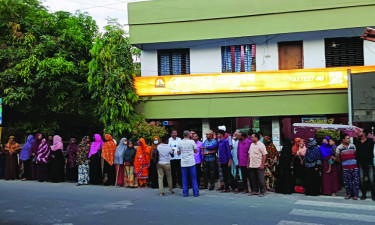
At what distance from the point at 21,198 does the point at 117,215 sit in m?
3.99

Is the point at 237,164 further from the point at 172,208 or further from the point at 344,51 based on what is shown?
the point at 344,51

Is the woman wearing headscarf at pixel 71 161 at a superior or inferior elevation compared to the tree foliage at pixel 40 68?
inferior

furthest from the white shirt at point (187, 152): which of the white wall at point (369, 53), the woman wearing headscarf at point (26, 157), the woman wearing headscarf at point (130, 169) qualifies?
the white wall at point (369, 53)

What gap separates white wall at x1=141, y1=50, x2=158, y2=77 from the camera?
19906mm

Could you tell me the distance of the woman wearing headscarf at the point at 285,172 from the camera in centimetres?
1179

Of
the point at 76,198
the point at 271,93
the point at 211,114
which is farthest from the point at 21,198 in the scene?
the point at 271,93

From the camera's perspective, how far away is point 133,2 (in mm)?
19266

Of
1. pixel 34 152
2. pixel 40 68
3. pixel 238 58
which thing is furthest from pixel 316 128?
pixel 40 68

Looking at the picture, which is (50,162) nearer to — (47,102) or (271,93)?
(47,102)

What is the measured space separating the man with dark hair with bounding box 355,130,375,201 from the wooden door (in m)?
7.97

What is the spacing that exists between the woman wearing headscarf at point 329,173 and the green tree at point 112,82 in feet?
29.0

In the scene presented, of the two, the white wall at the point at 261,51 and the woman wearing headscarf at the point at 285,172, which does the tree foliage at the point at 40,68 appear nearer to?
the white wall at the point at 261,51

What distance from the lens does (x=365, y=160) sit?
10.9m

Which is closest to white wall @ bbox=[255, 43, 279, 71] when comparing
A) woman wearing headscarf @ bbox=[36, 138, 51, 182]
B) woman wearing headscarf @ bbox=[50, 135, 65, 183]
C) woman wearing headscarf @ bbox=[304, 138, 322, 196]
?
woman wearing headscarf @ bbox=[304, 138, 322, 196]
